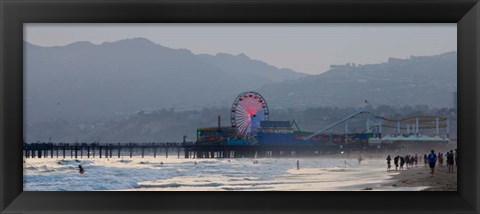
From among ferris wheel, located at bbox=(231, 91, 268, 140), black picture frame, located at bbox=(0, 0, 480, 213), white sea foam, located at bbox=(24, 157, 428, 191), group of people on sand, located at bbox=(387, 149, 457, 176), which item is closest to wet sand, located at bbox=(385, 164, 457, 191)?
group of people on sand, located at bbox=(387, 149, 457, 176)

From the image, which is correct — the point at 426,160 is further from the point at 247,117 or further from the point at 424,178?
the point at 247,117

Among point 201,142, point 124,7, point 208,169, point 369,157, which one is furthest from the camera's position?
point 201,142

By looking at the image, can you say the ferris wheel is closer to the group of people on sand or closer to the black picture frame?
the group of people on sand

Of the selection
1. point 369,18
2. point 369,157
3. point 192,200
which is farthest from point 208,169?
point 369,18

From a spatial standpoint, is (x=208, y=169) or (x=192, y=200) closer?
(x=192, y=200)

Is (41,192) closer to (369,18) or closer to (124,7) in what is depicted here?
(124,7)

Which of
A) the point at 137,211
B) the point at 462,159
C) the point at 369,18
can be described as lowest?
the point at 137,211

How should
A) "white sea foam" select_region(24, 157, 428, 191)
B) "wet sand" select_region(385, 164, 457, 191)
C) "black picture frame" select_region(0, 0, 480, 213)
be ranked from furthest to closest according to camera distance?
"white sea foam" select_region(24, 157, 428, 191)
"wet sand" select_region(385, 164, 457, 191)
"black picture frame" select_region(0, 0, 480, 213)
